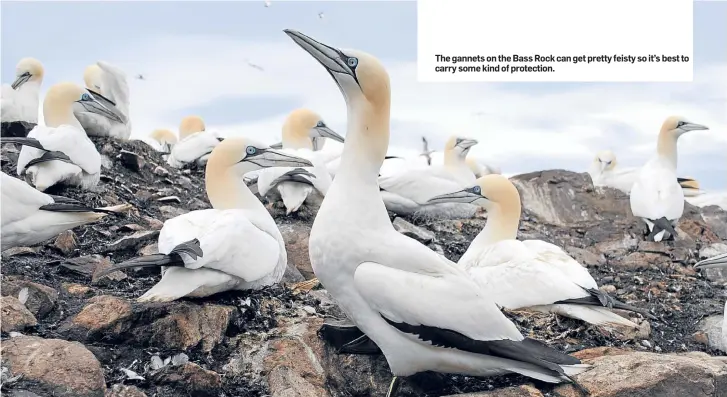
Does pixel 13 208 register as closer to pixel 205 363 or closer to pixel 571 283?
pixel 205 363

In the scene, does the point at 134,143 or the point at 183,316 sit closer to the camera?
the point at 183,316

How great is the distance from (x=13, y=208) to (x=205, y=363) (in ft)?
6.16

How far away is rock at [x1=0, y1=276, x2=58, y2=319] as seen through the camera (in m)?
4.71

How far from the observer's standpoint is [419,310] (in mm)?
3922

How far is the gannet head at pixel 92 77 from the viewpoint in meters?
12.1

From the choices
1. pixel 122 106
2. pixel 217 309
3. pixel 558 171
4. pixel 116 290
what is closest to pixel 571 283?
pixel 217 309

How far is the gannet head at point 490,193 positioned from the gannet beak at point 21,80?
6501mm

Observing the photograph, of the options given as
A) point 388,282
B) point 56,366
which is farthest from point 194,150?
point 388,282

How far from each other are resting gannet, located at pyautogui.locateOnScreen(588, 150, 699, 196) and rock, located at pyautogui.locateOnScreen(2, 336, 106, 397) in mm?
10156

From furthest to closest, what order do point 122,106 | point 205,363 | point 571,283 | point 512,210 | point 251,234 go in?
point 122,106 < point 512,210 < point 571,283 < point 251,234 < point 205,363

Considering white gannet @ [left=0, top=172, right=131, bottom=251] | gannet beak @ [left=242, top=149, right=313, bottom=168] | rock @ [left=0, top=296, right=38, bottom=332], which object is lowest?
rock @ [left=0, top=296, right=38, bottom=332]

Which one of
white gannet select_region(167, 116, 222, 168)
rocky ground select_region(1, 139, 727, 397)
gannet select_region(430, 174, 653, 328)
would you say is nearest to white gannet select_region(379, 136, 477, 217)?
rocky ground select_region(1, 139, 727, 397)

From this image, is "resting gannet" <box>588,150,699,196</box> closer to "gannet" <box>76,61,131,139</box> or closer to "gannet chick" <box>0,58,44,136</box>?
"gannet" <box>76,61,131,139</box>

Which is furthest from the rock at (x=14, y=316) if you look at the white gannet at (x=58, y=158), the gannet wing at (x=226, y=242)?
the white gannet at (x=58, y=158)
